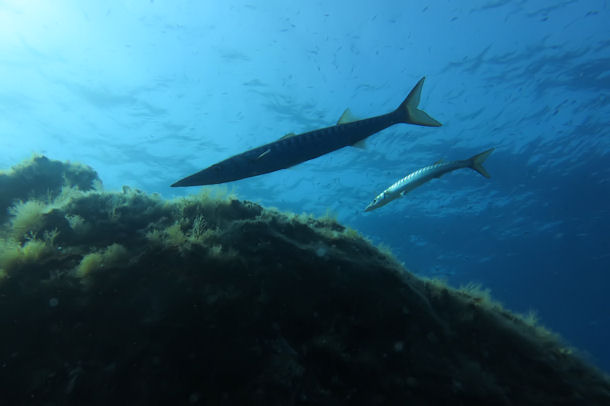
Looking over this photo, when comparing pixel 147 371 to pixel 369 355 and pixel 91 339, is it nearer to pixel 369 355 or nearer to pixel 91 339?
pixel 91 339

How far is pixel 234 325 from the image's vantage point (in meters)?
2.73

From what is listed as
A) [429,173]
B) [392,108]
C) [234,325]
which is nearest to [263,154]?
[234,325]

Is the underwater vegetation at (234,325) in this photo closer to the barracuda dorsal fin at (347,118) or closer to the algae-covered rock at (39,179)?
the barracuda dorsal fin at (347,118)

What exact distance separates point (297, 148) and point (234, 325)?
87.8 inches

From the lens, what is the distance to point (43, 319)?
252 centimetres

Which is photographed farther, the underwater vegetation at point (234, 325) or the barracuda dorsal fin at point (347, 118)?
the barracuda dorsal fin at point (347, 118)

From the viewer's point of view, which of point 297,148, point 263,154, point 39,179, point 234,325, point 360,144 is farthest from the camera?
point 39,179

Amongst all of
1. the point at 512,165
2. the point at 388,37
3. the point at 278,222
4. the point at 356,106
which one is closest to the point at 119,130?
the point at 356,106

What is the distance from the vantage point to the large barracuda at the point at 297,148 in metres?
3.19

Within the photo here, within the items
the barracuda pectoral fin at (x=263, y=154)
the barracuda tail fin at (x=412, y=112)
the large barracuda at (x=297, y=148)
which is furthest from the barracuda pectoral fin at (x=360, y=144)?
the barracuda pectoral fin at (x=263, y=154)

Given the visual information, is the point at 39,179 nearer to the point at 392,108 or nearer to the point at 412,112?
the point at 412,112

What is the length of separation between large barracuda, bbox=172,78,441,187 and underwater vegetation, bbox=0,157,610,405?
0.89 m

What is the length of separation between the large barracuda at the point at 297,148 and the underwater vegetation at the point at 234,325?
893 millimetres

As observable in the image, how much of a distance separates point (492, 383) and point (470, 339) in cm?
60
